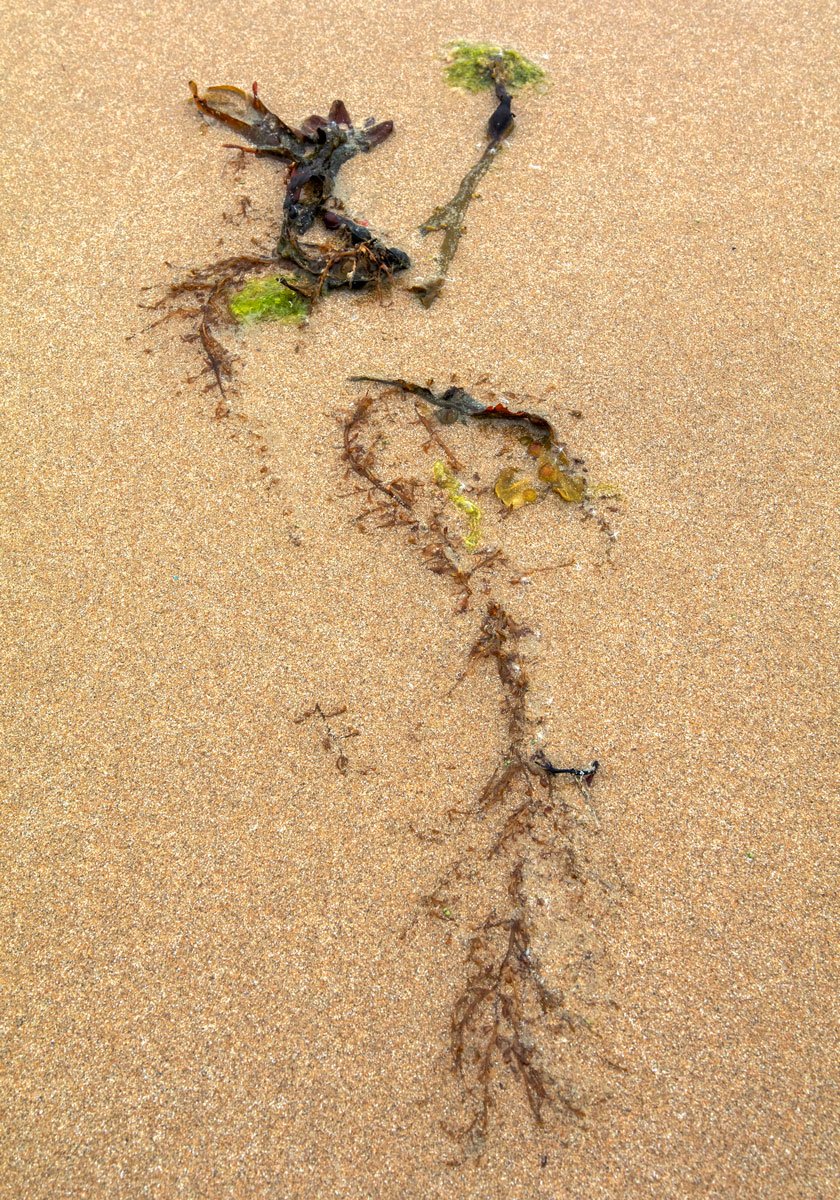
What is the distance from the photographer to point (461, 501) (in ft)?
6.88

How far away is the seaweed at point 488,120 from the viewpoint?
2553mm

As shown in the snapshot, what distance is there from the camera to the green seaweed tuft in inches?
119

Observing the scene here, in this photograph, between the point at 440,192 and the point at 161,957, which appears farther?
the point at 440,192

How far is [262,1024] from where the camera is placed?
1506mm

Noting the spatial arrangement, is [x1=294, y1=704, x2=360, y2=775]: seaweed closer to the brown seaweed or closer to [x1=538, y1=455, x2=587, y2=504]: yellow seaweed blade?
[x1=538, y1=455, x2=587, y2=504]: yellow seaweed blade

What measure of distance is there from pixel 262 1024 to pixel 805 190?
267 cm

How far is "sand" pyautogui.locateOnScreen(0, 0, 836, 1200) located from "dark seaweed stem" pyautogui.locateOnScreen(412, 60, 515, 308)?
49 millimetres

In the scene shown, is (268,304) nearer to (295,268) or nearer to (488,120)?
(295,268)

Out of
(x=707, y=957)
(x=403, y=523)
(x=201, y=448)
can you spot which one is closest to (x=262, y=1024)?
(x=707, y=957)

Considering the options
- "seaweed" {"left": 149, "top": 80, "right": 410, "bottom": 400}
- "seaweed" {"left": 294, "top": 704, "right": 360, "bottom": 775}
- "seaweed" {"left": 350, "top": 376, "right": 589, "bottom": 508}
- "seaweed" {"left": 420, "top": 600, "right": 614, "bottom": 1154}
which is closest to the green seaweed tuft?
"seaweed" {"left": 149, "top": 80, "right": 410, "bottom": 400}

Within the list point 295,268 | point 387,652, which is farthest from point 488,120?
point 387,652

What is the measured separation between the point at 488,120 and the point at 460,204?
0.47 m

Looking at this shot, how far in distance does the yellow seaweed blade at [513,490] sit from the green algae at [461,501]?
0.07 m

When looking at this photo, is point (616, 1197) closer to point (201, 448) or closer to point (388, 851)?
point (388, 851)
